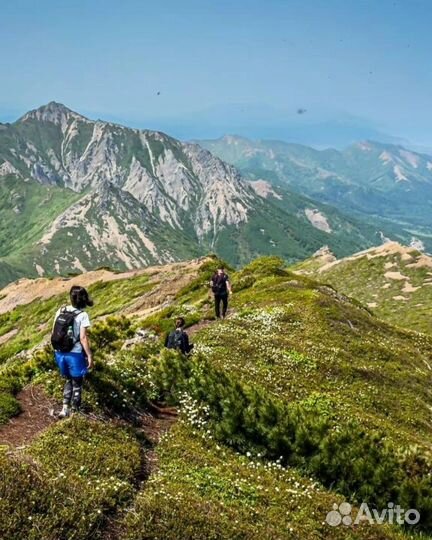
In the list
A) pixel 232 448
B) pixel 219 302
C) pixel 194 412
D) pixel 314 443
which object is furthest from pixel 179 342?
pixel 219 302

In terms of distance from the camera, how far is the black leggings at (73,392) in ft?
50.1

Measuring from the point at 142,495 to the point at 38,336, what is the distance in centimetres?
4956

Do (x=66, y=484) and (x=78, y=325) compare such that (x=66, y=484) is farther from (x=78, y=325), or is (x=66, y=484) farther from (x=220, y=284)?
(x=220, y=284)

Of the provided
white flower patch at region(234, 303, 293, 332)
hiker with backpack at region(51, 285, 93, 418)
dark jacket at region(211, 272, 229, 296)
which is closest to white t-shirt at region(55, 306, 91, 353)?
hiker with backpack at region(51, 285, 93, 418)

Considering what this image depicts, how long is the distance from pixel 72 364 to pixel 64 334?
0.92 m

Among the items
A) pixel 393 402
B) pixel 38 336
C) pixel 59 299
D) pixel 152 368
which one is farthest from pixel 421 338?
pixel 59 299

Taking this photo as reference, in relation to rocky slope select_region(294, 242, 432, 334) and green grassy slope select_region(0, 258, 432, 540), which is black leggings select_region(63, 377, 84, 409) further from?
rocky slope select_region(294, 242, 432, 334)

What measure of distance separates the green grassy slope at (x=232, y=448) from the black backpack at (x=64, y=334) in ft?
6.11

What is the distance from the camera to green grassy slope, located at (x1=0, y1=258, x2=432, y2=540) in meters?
10.9

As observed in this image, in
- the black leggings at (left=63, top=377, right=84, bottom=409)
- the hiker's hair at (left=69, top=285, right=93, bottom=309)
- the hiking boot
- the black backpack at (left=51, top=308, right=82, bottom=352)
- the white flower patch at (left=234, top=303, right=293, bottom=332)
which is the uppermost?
the hiker's hair at (left=69, top=285, right=93, bottom=309)

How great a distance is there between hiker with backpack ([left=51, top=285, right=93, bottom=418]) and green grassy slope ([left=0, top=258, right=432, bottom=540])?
0.94 m

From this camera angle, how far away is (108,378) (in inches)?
712

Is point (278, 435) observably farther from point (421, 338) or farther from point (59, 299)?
point (59, 299)

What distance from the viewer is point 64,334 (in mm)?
15539
